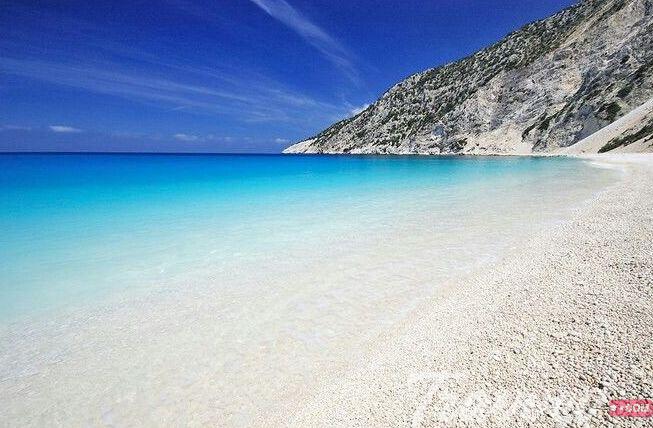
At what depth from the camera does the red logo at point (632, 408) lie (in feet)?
10.5

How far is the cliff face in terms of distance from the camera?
68.1m

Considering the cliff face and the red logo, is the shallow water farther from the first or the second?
the cliff face

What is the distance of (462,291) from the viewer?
686 cm

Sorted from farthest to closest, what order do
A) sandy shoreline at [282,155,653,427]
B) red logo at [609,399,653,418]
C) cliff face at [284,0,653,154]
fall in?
cliff face at [284,0,653,154], sandy shoreline at [282,155,653,427], red logo at [609,399,653,418]

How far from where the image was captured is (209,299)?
288 inches

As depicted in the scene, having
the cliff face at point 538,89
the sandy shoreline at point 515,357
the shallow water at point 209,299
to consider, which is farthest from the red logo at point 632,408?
the cliff face at point 538,89

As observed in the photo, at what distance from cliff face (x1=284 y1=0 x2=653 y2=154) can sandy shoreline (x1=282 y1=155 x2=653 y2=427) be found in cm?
7531

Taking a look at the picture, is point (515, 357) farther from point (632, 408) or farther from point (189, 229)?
point (189, 229)

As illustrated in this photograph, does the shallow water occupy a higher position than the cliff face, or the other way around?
the cliff face

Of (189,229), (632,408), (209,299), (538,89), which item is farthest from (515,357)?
(538,89)

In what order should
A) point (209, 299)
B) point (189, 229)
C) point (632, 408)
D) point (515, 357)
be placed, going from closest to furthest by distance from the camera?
point (632, 408), point (515, 357), point (209, 299), point (189, 229)

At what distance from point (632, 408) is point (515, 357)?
117cm

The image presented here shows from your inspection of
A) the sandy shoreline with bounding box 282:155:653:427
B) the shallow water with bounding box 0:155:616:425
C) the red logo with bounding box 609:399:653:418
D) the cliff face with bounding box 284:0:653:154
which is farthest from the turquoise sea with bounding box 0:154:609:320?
the cliff face with bounding box 284:0:653:154

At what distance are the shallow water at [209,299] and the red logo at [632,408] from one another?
2901 millimetres
